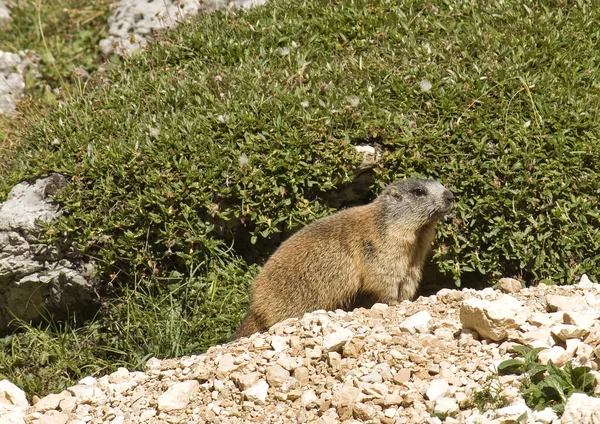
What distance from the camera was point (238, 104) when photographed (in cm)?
741

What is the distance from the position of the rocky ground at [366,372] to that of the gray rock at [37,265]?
129 centimetres

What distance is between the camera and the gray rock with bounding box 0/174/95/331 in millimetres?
7199

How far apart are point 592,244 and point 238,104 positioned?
3.15 m

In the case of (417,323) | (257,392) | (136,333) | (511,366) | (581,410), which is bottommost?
(136,333)

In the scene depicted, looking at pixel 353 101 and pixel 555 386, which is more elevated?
pixel 353 101

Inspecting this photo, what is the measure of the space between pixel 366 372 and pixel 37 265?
11.3ft

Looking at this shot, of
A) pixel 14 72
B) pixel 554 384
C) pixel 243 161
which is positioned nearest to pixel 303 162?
pixel 243 161

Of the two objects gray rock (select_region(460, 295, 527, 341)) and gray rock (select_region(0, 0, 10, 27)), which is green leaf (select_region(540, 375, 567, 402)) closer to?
gray rock (select_region(460, 295, 527, 341))

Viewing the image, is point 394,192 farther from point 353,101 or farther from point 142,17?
point 142,17

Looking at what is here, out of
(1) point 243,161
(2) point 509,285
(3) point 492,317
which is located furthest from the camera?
(1) point 243,161

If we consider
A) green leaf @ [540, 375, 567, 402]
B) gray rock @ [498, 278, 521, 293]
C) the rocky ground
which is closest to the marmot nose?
gray rock @ [498, 278, 521, 293]

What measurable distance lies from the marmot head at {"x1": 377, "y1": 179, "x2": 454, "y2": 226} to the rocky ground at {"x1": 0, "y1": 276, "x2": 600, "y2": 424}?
0.86 m

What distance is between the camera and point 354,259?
6.77 metres

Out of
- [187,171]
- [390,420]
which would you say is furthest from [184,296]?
[390,420]
